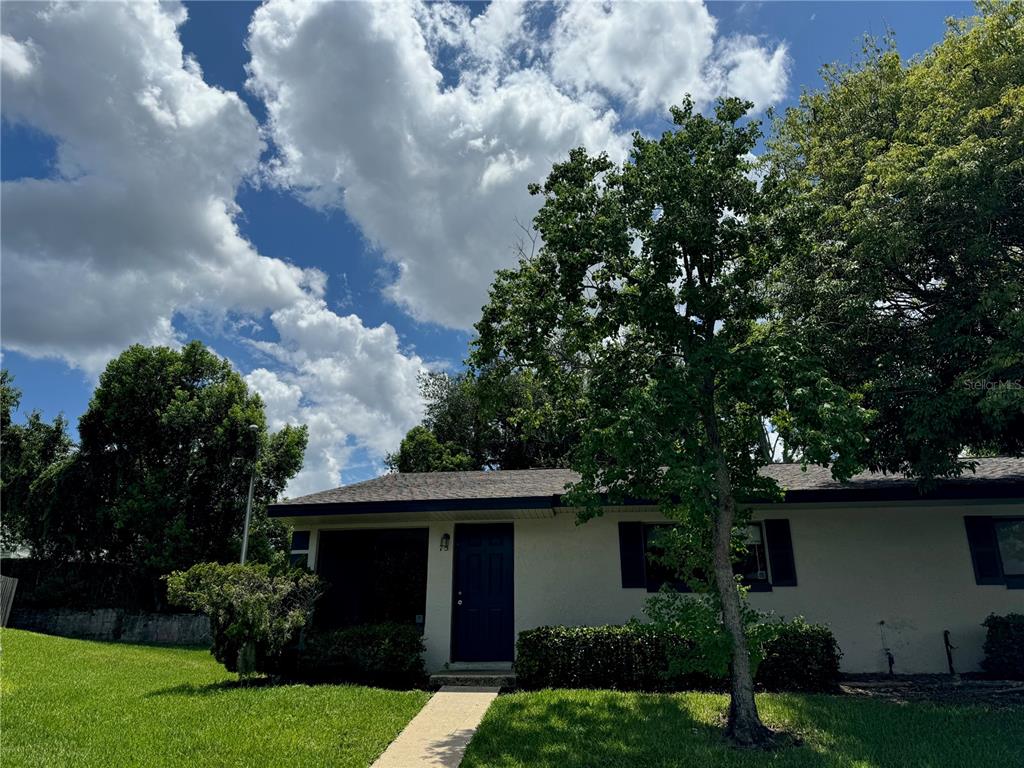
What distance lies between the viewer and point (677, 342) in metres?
7.48

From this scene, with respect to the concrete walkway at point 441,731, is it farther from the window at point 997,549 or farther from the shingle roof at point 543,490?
the window at point 997,549

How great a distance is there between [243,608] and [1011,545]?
1259 centimetres

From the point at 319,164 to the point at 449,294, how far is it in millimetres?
5042

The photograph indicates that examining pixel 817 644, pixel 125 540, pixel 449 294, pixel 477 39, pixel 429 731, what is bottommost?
pixel 429 731

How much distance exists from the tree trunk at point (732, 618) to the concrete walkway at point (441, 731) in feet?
9.53

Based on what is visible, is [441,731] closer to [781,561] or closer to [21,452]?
[781,561]

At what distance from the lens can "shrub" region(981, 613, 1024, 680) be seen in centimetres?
886

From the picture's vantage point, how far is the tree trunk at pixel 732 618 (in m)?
6.14

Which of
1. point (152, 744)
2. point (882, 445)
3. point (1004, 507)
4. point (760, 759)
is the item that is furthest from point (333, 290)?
point (1004, 507)

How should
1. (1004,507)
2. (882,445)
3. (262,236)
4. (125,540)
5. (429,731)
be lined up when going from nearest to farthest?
(429,731), (882,445), (1004,507), (262,236), (125,540)

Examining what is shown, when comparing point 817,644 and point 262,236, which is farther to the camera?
point 262,236

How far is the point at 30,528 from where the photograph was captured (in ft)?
70.5

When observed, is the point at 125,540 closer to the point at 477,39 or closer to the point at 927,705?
the point at 477,39

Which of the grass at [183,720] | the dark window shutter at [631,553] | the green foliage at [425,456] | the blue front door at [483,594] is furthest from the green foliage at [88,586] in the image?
the dark window shutter at [631,553]
